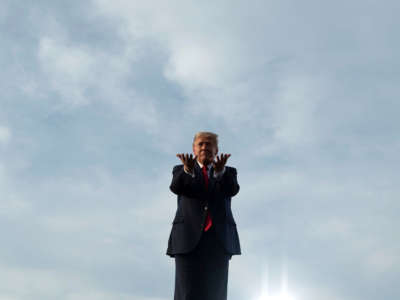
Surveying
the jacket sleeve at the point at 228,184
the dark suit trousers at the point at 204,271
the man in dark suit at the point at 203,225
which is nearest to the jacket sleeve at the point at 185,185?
the man in dark suit at the point at 203,225

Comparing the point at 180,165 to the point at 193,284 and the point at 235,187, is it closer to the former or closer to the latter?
the point at 235,187

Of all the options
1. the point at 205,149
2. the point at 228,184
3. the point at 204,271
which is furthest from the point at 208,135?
the point at 204,271

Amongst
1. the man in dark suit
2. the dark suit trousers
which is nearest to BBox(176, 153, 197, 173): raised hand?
the man in dark suit

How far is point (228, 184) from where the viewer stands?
26.0 ft

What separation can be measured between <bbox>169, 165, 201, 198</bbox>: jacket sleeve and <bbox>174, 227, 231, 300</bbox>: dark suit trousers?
0.72 metres

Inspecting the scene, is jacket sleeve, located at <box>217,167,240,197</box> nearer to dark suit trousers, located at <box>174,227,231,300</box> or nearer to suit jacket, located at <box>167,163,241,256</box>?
suit jacket, located at <box>167,163,241,256</box>

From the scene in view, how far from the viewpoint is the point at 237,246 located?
8234 mm

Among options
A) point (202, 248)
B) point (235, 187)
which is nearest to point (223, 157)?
point (235, 187)

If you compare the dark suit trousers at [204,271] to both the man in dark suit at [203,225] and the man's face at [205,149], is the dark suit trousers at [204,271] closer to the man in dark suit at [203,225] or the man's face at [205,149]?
the man in dark suit at [203,225]

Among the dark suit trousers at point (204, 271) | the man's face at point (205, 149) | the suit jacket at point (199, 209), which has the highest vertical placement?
the man's face at point (205, 149)

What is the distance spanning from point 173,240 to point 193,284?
827mm

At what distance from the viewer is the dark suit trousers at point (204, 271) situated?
25.3 ft

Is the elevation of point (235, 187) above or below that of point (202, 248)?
above

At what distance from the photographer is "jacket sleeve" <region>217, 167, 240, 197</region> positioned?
791 cm
